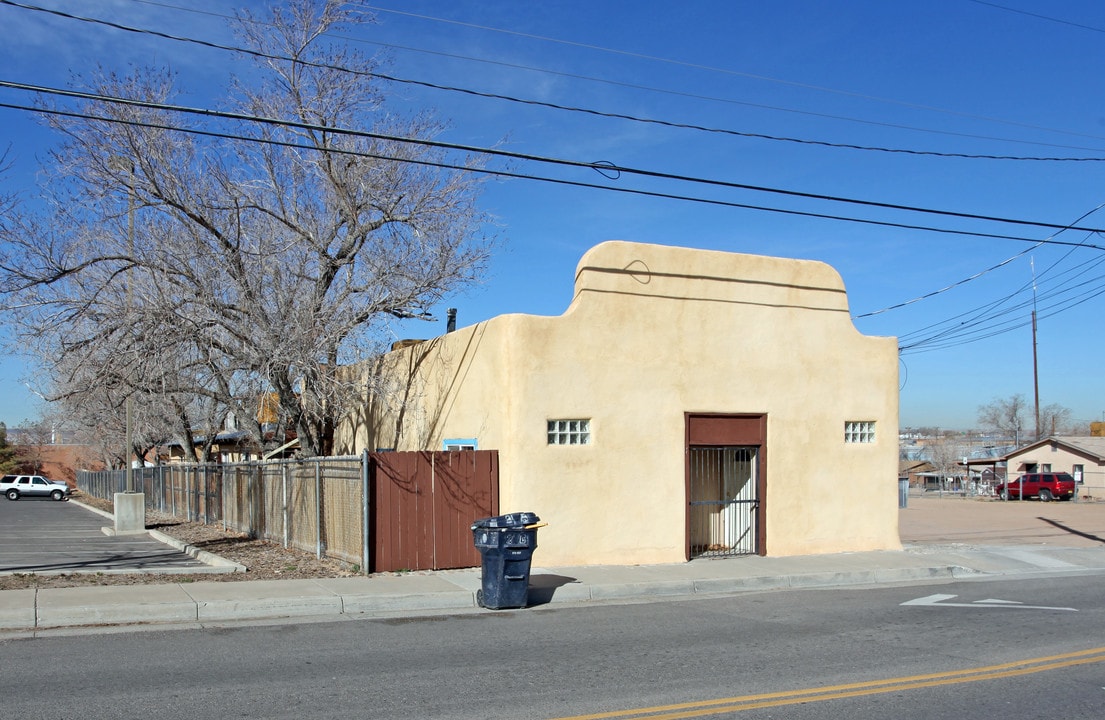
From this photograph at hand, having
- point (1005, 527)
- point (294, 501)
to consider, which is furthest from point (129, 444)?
point (1005, 527)

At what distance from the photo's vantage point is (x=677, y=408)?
16516mm

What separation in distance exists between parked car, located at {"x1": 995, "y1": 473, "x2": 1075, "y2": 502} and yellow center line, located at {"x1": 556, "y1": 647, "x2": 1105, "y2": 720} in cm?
4858

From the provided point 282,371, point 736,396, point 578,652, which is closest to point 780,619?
point 578,652

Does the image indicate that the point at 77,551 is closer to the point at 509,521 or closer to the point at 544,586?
the point at 544,586

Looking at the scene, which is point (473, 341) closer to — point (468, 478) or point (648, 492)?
point (468, 478)

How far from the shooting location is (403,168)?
18516 millimetres

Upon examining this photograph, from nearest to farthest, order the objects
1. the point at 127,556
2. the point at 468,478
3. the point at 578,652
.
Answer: the point at 578,652 < the point at 468,478 < the point at 127,556

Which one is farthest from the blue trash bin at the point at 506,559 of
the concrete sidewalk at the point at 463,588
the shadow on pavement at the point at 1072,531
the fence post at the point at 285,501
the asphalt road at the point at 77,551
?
the shadow on pavement at the point at 1072,531

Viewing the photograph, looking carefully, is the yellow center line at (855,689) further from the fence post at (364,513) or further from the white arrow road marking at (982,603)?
the fence post at (364,513)

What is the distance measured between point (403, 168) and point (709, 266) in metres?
6.20

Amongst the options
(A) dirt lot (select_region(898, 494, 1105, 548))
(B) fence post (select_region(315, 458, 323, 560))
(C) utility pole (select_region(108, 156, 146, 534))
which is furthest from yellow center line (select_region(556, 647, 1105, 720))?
(A) dirt lot (select_region(898, 494, 1105, 548))

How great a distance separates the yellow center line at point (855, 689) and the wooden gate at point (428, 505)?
8.01m

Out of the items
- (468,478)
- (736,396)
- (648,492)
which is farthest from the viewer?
(736,396)

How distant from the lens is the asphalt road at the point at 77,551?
1606 centimetres
